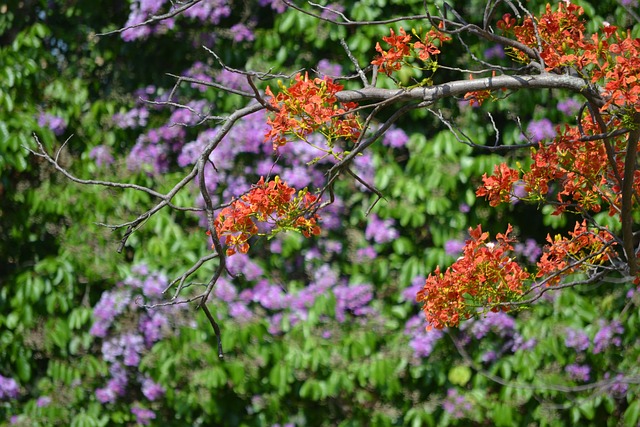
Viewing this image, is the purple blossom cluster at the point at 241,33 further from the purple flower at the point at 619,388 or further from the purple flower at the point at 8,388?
the purple flower at the point at 619,388

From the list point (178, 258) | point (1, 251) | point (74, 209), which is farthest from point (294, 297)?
point (1, 251)

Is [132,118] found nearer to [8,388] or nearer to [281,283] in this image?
[281,283]

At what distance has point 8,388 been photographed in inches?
135

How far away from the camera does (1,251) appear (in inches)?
145

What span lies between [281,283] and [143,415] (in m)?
0.69

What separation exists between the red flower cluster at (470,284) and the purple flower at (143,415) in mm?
1873

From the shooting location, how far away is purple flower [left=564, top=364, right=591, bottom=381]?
3.14 m

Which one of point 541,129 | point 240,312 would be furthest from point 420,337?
point 541,129

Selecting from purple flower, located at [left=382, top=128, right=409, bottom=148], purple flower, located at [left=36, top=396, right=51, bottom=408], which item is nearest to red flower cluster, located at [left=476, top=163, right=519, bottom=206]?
purple flower, located at [left=382, top=128, right=409, bottom=148]

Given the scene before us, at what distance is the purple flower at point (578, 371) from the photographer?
3.14 m

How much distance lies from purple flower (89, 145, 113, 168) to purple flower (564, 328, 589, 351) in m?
1.79

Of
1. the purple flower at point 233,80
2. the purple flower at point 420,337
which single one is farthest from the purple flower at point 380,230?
the purple flower at point 233,80

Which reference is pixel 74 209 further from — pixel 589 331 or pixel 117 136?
pixel 589 331

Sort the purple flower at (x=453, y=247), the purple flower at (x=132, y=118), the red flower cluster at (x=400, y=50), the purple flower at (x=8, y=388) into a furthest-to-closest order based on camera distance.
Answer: the purple flower at (x=132, y=118), the purple flower at (x=8, y=388), the purple flower at (x=453, y=247), the red flower cluster at (x=400, y=50)
